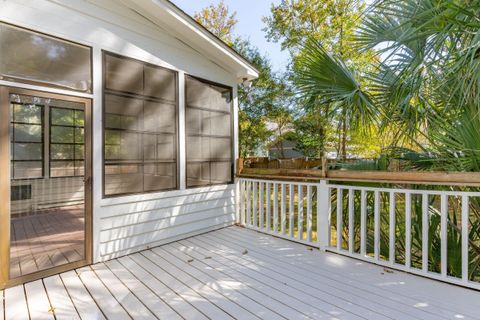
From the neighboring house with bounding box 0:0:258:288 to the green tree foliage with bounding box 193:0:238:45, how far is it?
7.51 metres

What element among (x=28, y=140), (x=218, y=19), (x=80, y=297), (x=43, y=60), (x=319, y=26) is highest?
(x=218, y=19)

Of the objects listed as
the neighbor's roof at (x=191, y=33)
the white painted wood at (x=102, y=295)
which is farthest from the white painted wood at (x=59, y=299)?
the neighbor's roof at (x=191, y=33)

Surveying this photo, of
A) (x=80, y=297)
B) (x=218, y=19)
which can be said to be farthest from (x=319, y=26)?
(x=80, y=297)

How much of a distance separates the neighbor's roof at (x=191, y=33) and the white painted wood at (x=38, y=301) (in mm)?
3490

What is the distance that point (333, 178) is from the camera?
3314 millimetres

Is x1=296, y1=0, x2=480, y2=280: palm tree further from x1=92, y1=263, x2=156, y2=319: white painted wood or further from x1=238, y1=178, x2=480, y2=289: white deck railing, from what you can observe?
x1=92, y1=263, x2=156, y2=319: white painted wood

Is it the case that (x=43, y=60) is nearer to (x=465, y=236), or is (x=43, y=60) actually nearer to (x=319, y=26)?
(x=465, y=236)

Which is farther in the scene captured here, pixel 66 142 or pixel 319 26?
pixel 319 26

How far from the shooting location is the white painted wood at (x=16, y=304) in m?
2.13

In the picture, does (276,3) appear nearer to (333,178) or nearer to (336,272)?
(333,178)

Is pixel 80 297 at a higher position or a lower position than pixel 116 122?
lower

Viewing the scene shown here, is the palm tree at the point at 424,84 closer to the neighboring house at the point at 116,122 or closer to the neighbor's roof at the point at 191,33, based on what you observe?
the neighbor's roof at the point at 191,33

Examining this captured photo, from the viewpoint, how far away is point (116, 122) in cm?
337

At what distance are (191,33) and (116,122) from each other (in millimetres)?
1804
